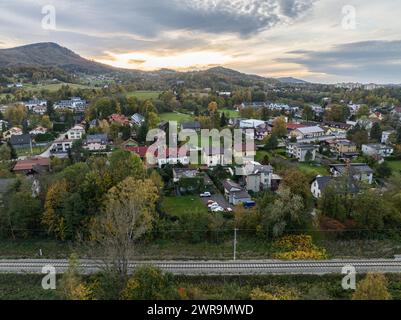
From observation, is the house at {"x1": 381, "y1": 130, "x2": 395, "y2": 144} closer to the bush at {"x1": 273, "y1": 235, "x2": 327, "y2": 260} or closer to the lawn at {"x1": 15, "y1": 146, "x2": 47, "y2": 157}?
the bush at {"x1": 273, "y1": 235, "x2": 327, "y2": 260}

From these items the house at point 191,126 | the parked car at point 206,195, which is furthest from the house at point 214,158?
the house at point 191,126

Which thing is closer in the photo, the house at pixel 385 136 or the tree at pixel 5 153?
the tree at pixel 5 153

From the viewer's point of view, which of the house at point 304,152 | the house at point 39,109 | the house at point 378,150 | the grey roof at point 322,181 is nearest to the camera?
the grey roof at point 322,181

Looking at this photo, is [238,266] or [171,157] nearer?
[238,266]

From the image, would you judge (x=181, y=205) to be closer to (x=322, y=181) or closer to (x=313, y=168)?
(x=322, y=181)

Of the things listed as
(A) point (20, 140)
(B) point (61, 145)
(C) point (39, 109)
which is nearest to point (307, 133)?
(B) point (61, 145)

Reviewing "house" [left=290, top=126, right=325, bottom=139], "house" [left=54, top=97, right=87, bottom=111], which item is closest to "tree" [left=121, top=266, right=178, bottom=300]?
"house" [left=290, top=126, right=325, bottom=139]

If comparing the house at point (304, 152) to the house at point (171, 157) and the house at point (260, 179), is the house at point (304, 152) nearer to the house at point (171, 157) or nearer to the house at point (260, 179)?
the house at point (260, 179)
